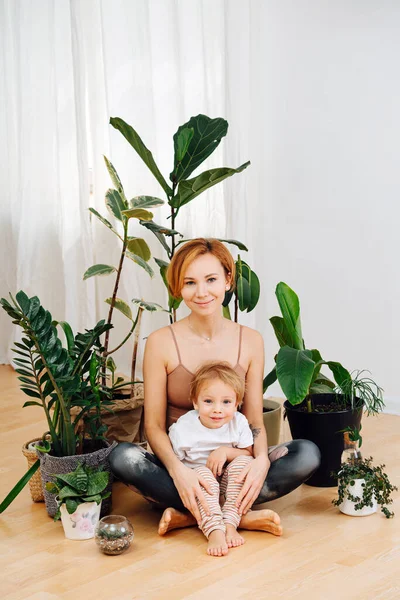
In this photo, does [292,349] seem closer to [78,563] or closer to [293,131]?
[78,563]

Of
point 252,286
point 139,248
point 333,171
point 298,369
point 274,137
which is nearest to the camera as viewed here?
point 298,369

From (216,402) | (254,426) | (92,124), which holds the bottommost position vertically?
(254,426)

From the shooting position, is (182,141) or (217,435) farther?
(182,141)

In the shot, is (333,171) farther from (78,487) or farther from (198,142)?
(78,487)

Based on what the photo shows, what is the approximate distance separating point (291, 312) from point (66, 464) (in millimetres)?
863

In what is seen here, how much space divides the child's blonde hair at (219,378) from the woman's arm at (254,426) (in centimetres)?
11

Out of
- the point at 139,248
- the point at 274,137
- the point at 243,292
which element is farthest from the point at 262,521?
the point at 274,137

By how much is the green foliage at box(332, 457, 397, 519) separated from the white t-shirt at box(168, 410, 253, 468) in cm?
29

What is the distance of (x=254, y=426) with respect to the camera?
249cm

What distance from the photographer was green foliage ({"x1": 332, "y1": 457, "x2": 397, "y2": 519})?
2385 mm

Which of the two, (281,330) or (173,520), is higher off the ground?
(281,330)

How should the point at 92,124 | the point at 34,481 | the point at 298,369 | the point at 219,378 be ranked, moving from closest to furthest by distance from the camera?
the point at 219,378 < the point at 298,369 < the point at 34,481 < the point at 92,124

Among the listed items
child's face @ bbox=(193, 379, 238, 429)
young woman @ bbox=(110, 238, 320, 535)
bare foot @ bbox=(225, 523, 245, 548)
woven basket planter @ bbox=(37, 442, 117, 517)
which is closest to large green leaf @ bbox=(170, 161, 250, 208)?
young woman @ bbox=(110, 238, 320, 535)

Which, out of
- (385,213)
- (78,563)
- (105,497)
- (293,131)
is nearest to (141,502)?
(105,497)
